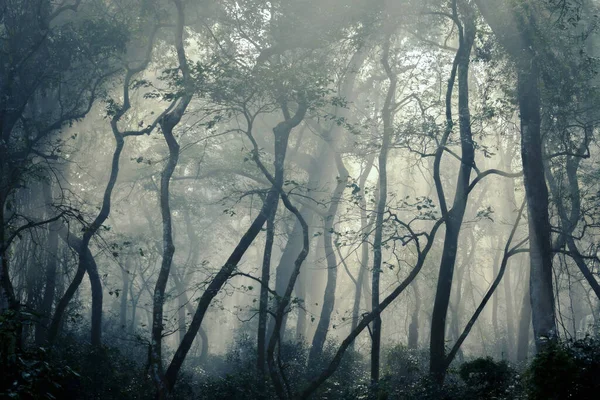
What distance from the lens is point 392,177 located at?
38.4m

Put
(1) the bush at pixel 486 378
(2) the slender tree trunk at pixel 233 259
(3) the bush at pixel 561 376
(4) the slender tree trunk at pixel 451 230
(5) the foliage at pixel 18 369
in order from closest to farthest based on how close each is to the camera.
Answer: (5) the foliage at pixel 18 369, (3) the bush at pixel 561 376, (1) the bush at pixel 486 378, (2) the slender tree trunk at pixel 233 259, (4) the slender tree trunk at pixel 451 230

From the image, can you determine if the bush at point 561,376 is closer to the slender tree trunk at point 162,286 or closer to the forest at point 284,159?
the forest at point 284,159

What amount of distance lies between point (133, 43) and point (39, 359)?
16741 mm

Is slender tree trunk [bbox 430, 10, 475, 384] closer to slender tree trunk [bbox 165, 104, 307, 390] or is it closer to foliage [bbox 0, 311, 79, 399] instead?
slender tree trunk [bbox 165, 104, 307, 390]

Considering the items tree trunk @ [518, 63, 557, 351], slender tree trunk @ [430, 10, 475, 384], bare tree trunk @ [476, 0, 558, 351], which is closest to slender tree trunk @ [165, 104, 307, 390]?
slender tree trunk @ [430, 10, 475, 384]

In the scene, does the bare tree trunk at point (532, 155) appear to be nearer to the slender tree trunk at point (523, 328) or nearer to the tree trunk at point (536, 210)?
the tree trunk at point (536, 210)

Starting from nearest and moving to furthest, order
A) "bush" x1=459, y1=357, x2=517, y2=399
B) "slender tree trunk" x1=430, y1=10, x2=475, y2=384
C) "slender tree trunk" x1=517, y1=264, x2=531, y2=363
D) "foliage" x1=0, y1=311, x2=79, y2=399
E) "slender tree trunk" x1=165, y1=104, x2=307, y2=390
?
1. "foliage" x1=0, y1=311, x2=79, y2=399
2. "bush" x1=459, y1=357, x2=517, y2=399
3. "slender tree trunk" x1=165, y1=104, x2=307, y2=390
4. "slender tree trunk" x1=430, y1=10, x2=475, y2=384
5. "slender tree trunk" x1=517, y1=264, x2=531, y2=363

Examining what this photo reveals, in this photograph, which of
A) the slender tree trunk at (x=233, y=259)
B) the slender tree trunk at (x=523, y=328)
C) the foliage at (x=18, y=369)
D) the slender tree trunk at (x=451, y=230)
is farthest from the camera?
the slender tree trunk at (x=523, y=328)

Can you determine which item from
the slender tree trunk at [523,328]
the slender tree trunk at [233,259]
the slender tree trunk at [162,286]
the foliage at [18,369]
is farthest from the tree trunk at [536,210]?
the slender tree trunk at [523,328]

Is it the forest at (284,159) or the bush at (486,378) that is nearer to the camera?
the bush at (486,378)

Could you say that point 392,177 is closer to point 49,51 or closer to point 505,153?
point 505,153

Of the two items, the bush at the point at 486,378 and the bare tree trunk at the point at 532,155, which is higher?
the bare tree trunk at the point at 532,155

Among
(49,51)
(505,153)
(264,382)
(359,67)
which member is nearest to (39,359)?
(264,382)

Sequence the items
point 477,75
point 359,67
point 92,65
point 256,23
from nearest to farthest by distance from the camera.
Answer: point 256,23, point 92,65, point 359,67, point 477,75
